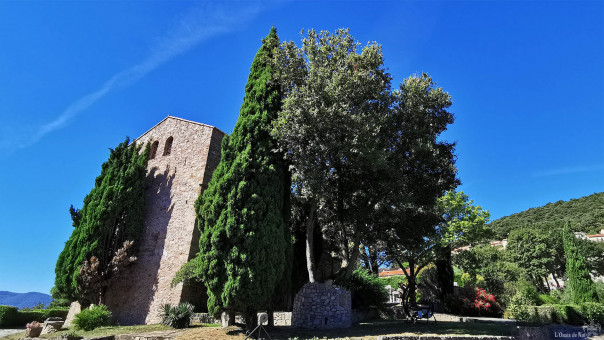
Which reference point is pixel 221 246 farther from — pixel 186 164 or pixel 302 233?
pixel 186 164

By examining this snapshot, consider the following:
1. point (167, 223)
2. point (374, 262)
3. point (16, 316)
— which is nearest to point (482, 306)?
point (374, 262)

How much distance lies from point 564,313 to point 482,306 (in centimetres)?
389

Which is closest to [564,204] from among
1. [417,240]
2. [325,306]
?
[417,240]

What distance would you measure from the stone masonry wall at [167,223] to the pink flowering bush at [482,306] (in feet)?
53.4

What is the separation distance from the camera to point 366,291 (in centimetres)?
1805

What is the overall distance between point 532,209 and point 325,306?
94.0 metres

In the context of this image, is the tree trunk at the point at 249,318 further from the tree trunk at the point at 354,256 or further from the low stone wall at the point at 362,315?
the low stone wall at the point at 362,315

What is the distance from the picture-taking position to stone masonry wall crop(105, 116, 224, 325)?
16734 mm

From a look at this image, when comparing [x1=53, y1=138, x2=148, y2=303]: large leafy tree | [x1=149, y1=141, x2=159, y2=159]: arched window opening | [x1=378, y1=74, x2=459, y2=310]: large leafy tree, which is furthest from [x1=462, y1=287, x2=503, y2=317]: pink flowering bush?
[x1=149, y1=141, x2=159, y2=159]: arched window opening

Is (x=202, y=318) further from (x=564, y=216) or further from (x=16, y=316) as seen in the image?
(x=564, y=216)

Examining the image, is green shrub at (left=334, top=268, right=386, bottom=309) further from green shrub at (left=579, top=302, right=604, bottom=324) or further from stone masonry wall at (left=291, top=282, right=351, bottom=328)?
green shrub at (left=579, top=302, right=604, bottom=324)

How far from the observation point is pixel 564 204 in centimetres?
7912

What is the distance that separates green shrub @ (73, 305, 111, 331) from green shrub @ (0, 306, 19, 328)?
1111 centimetres

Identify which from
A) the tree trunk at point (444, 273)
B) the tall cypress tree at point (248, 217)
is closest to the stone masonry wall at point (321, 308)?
the tall cypress tree at point (248, 217)
